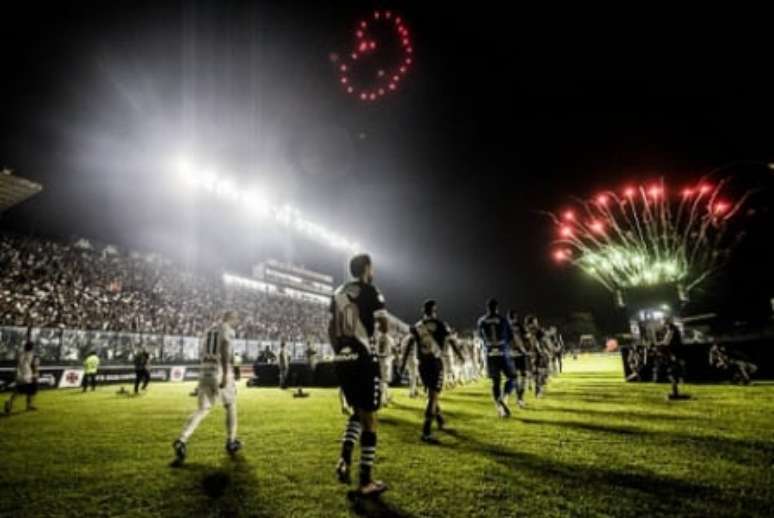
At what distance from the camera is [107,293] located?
29.8m

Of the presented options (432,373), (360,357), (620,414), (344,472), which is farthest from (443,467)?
(620,414)

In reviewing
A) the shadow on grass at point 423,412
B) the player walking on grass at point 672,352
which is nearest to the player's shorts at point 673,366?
the player walking on grass at point 672,352

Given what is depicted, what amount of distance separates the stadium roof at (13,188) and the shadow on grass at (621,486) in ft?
68.4

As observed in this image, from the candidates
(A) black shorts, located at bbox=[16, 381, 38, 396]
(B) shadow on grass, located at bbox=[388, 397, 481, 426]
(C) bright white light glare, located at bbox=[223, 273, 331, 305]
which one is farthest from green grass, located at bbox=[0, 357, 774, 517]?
(C) bright white light glare, located at bbox=[223, 273, 331, 305]

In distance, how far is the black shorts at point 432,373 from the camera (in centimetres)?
722

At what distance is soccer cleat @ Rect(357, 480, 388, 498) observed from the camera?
3.97 m

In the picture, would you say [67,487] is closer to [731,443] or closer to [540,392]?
[731,443]

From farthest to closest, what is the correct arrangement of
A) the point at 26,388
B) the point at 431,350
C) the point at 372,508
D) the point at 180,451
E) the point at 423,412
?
the point at 26,388, the point at 423,412, the point at 431,350, the point at 180,451, the point at 372,508

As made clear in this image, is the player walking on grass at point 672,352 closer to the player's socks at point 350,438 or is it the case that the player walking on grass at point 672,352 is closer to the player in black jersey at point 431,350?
the player in black jersey at point 431,350

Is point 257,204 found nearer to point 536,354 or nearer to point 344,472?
point 536,354

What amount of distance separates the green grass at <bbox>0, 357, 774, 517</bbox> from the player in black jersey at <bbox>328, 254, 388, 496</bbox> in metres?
0.38

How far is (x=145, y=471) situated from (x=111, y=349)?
24110 mm

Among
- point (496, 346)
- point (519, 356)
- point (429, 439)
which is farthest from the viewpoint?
point (519, 356)

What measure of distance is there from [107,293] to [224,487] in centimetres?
3131
